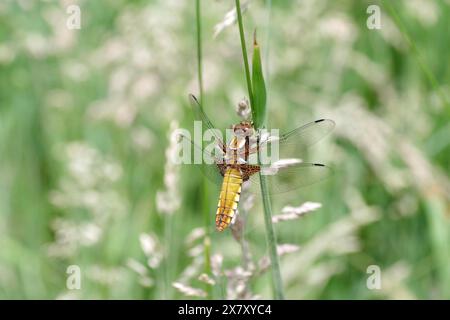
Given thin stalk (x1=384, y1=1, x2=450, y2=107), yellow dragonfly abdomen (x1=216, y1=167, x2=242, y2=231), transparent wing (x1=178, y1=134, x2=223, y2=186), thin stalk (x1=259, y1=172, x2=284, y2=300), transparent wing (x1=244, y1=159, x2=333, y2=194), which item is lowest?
thin stalk (x1=259, y1=172, x2=284, y2=300)

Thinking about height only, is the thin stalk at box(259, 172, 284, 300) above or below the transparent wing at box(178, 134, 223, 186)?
below

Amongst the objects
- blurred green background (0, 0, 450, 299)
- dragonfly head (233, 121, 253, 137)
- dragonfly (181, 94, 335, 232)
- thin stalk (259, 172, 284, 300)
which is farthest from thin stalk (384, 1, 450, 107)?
blurred green background (0, 0, 450, 299)

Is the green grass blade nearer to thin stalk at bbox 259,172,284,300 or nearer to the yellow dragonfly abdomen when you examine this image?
thin stalk at bbox 259,172,284,300

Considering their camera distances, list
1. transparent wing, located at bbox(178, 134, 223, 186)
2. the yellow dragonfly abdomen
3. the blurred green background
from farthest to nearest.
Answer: the blurred green background, transparent wing, located at bbox(178, 134, 223, 186), the yellow dragonfly abdomen

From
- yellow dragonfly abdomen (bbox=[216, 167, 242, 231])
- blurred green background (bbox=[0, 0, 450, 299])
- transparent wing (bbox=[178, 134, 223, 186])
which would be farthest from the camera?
blurred green background (bbox=[0, 0, 450, 299])

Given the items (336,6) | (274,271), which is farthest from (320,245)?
(336,6)

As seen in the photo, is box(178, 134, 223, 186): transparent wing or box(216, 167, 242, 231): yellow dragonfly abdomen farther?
box(178, 134, 223, 186): transparent wing

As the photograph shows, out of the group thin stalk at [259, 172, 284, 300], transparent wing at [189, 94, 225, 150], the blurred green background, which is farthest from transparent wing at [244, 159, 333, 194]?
the blurred green background

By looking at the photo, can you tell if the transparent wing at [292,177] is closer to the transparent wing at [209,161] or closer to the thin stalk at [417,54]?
the transparent wing at [209,161]

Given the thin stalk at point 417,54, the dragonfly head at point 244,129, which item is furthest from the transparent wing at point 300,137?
the thin stalk at point 417,54
